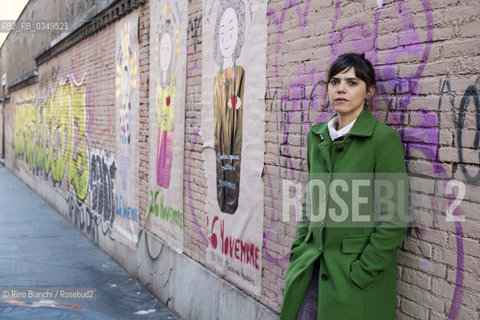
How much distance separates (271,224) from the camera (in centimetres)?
452

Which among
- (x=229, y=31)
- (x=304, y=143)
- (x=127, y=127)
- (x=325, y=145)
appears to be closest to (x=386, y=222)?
(x=325, y=145)

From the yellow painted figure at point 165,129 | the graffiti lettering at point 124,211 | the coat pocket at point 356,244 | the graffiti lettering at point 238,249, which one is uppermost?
the yellow painted figure at point 165,129

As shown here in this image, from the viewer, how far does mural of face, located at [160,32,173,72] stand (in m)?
6.69

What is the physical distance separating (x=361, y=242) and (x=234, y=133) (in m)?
2.36

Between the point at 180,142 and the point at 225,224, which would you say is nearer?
the point at 225,224

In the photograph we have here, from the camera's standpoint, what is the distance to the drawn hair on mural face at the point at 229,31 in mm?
4961

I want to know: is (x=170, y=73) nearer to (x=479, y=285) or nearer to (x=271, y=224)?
(x=271, y=224)

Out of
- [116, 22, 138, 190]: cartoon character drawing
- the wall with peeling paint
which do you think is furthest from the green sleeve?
[116, 22, 138, 190]: cartoon character drawing

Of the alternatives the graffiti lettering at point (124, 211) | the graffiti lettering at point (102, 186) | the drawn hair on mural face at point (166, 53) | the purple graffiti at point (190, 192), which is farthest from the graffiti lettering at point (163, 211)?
the graffiti lettering at point (102, 186)

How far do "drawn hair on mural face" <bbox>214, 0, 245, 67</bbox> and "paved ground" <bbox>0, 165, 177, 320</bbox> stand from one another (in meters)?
2.79

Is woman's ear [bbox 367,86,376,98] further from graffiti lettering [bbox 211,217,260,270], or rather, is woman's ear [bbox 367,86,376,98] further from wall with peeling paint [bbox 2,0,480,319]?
graffiti lettering [bbox 211,217,260,270]

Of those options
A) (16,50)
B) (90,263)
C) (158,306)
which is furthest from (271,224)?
(16,50)

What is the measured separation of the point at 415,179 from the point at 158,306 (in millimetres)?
4380

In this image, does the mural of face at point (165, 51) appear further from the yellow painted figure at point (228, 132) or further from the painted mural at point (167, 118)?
the yellow painted figure at point (228, 132)
